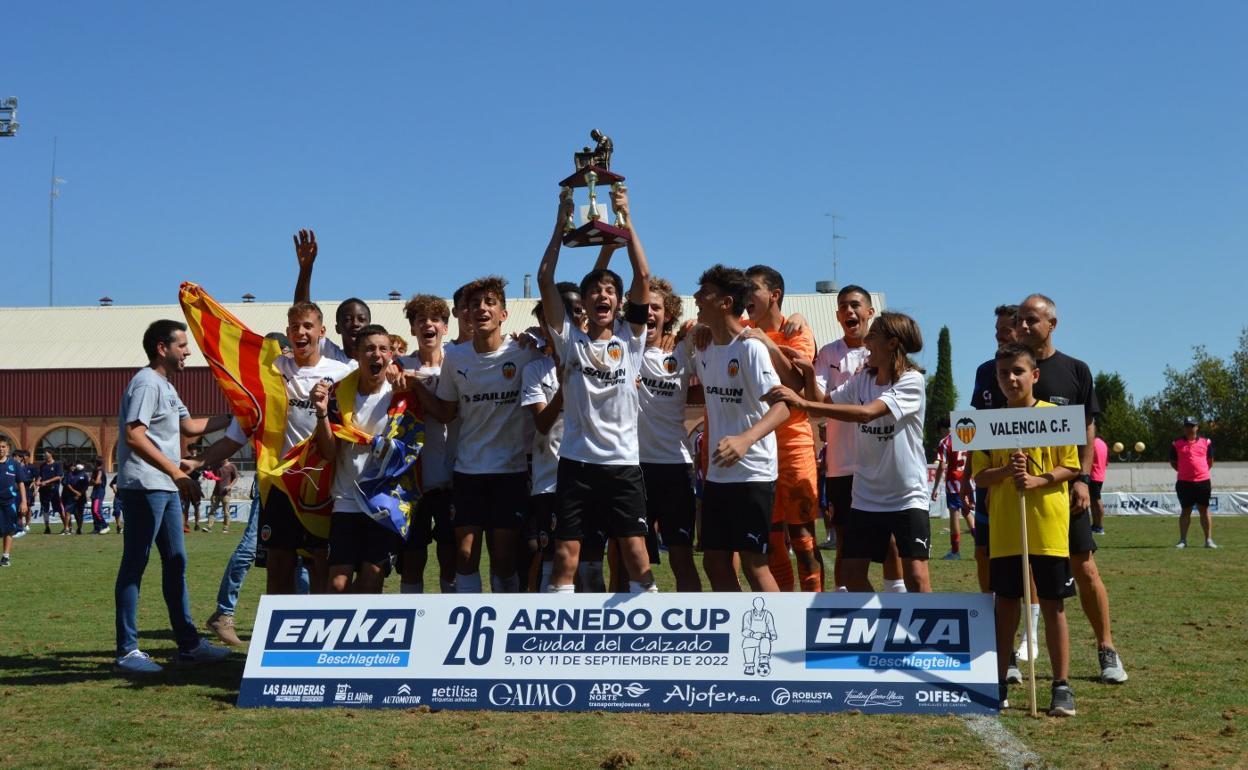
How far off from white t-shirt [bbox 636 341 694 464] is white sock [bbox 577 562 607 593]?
756mm

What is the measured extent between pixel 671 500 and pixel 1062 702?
261cm

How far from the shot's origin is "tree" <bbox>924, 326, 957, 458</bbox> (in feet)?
270

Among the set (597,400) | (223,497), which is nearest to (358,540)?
(597,400)

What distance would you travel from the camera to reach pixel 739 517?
697 centimetres

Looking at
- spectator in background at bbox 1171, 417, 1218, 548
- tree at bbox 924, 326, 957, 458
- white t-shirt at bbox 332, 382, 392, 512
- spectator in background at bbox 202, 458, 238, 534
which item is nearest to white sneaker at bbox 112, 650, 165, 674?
white t-shirt at bbox 332, 382, 392, 512

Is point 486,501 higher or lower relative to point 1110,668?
higher

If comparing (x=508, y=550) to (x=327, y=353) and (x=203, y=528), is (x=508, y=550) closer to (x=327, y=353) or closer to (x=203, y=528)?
(x=327, y=353)

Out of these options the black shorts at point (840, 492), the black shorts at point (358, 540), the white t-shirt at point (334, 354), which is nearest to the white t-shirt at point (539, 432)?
the black shorts at point (358, 540)

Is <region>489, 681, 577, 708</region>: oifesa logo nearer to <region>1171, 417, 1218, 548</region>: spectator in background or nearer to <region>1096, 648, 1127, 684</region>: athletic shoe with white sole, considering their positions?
<region>1096, 648, 1127, 684</region>: athletic shoe with white sole

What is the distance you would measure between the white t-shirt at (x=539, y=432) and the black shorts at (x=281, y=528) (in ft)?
4.90

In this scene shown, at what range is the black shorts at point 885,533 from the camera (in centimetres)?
704

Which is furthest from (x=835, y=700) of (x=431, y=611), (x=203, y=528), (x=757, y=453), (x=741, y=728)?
(x=203, y=528)

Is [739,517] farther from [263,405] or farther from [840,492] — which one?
[263,405]

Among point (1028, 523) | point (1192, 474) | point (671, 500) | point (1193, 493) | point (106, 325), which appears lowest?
point (1193, 493)
